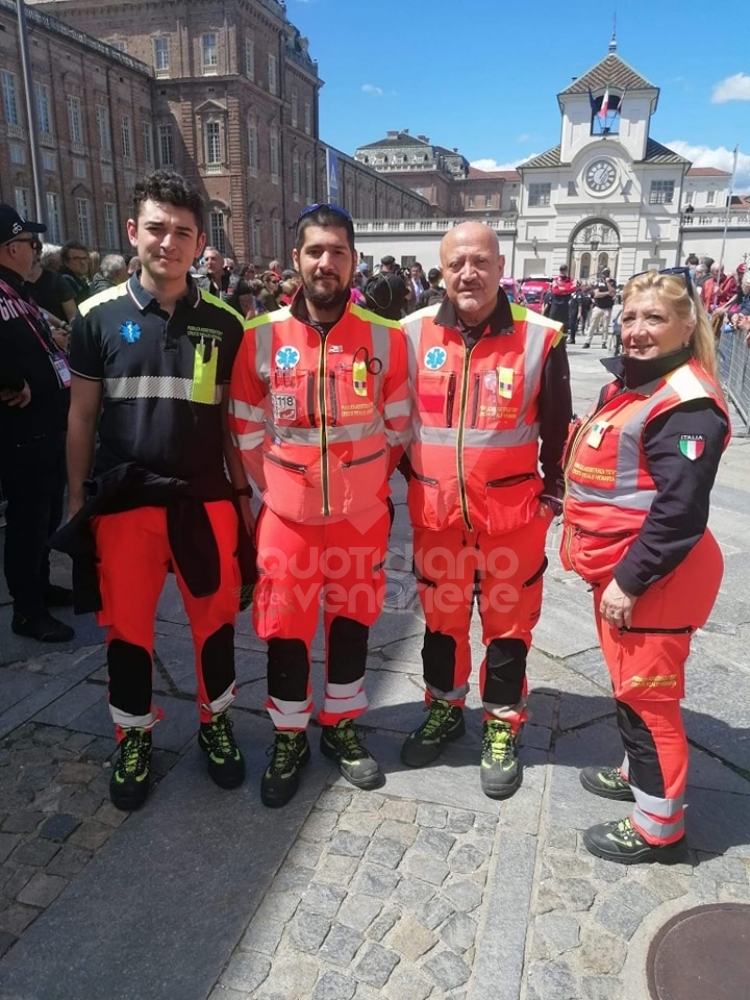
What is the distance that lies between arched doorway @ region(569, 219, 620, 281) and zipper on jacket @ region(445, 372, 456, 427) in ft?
203

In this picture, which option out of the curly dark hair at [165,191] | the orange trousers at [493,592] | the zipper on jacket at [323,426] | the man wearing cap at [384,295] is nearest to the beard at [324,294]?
the zipper on jacket at [323,426]

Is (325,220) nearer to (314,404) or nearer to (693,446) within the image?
(314,404)

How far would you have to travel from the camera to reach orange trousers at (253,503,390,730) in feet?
8.83

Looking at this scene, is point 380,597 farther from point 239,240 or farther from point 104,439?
point 239,240

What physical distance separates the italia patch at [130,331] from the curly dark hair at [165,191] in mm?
379

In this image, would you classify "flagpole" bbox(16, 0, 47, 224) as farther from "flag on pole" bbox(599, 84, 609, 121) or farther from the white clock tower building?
"flag on pole" bbox(599, 84, 609, 121)

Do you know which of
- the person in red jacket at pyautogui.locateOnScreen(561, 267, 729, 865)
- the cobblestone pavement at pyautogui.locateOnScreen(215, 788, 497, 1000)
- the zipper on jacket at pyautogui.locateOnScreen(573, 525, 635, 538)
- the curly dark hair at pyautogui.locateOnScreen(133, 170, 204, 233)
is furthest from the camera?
the curly dark hair at pyautogui.locateOnScreen(133, 170, 204, 233)

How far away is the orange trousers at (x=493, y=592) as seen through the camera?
2752 mm

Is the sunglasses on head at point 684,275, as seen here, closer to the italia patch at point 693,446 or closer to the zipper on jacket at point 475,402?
the italia patch at point 693,446

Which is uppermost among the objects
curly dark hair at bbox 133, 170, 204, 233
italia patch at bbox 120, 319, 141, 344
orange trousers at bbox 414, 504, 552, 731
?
curly dark hair at bbox 133, 170, 204, 233

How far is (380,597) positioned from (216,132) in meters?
49.8

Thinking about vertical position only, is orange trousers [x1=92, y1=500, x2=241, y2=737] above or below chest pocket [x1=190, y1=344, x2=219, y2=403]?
below

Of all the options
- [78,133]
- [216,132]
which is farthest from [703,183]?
[78,133]

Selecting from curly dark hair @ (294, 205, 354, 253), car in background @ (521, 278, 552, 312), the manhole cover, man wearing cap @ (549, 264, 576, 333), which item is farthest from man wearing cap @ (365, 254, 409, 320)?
car in background @ (521, 278, 552, 312)
